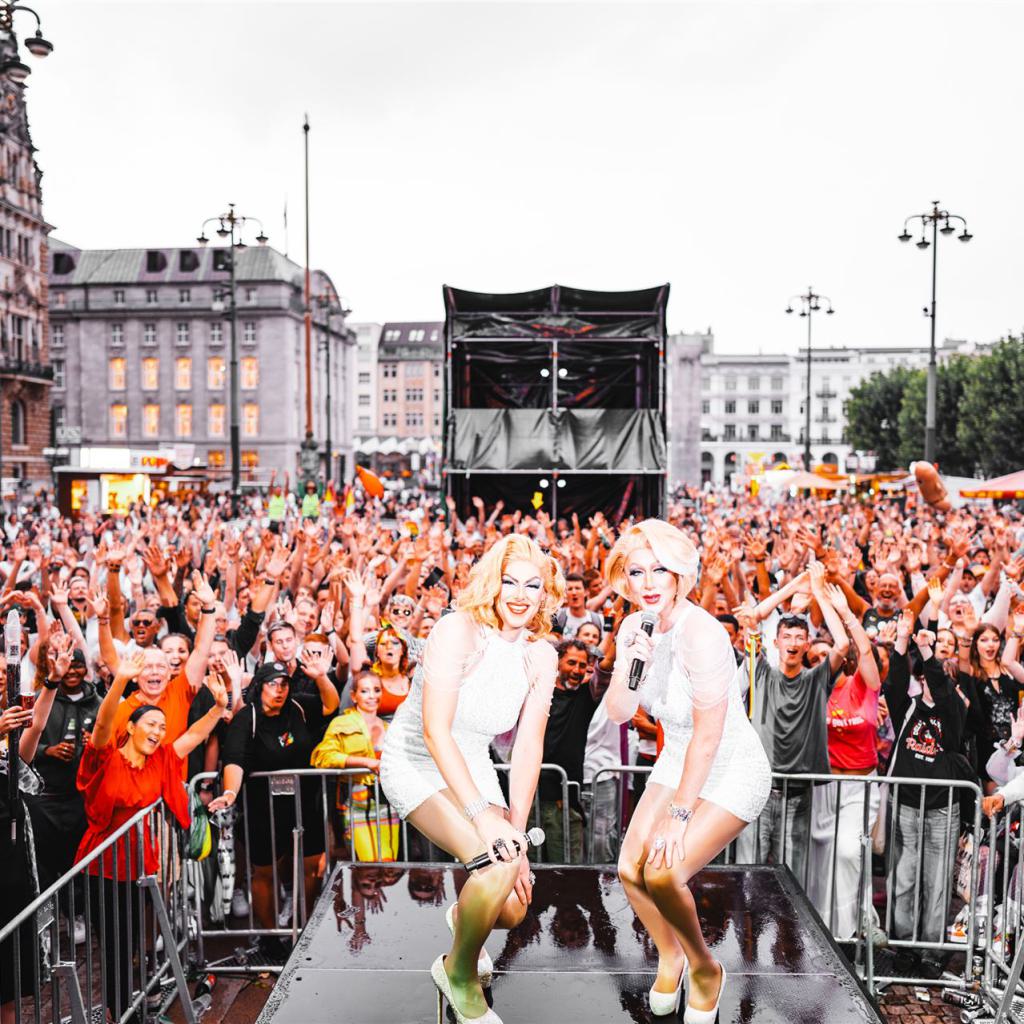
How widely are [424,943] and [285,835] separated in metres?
1.74

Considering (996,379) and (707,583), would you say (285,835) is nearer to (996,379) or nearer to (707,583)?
(707,583)

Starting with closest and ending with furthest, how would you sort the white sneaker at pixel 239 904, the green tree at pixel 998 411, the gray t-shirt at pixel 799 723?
the gray t-shirt at pixel 799 723, the white sneaker at pixel 239 904, the green tree at pixel 998 411

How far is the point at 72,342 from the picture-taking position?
72375mm

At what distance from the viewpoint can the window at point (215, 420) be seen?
71500mm

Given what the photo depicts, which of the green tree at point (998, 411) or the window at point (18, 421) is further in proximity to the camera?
the window at point (18, 421)

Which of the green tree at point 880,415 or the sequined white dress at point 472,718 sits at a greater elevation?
the green tree at point 880,415

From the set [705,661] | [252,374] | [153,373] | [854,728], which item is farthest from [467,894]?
[153,373]

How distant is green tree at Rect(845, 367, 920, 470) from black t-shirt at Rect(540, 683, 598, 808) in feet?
178

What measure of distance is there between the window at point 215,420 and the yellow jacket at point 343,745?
227 ft

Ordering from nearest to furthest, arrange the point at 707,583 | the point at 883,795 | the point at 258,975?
the point at 258,975, the point at 883,795, the point at 707,583

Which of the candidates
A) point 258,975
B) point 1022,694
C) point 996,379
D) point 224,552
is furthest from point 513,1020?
point 996,379

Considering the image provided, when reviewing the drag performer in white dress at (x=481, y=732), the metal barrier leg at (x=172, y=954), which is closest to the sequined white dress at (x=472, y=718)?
the drag performer in white dress at (x=481, y=732)

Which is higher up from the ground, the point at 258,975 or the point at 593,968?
the point at 593,968

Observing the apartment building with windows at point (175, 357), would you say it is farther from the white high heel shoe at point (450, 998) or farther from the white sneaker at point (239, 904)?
the white high heel shoe at point (450, 998)
